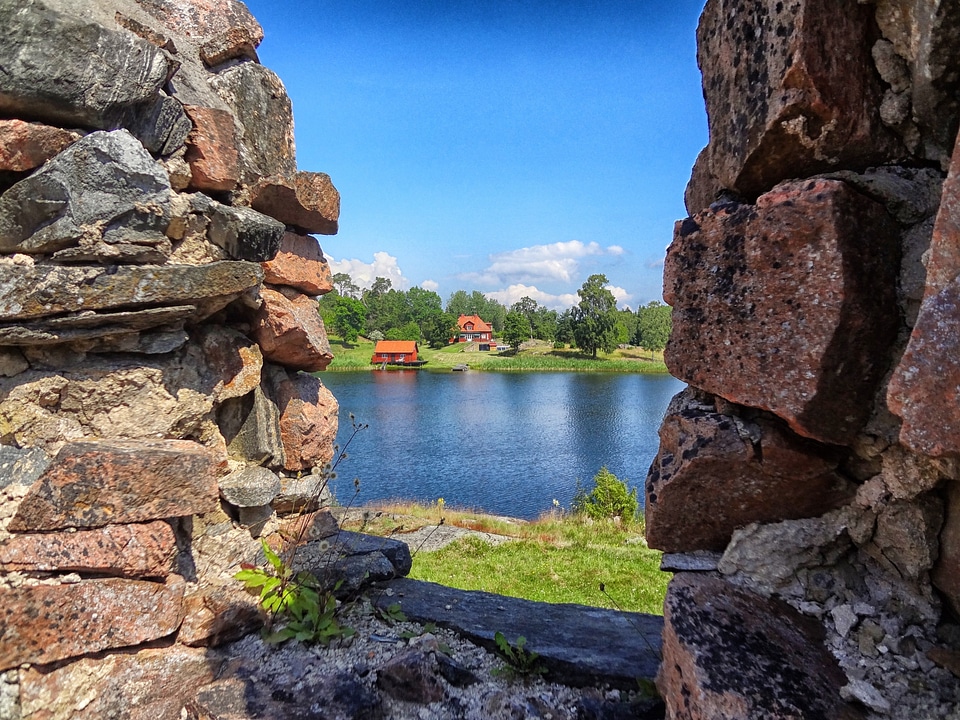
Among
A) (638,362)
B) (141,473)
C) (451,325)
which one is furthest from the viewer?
(451,325)

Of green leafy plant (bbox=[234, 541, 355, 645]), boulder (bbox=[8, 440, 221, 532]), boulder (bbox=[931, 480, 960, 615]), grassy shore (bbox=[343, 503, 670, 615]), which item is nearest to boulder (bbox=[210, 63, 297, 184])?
boulder (bbox=[8, 440, 221, 532])

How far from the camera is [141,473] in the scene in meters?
3.31

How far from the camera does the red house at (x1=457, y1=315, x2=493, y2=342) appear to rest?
338 ft

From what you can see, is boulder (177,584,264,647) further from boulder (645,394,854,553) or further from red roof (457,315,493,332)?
red roof (457,315,493,332)

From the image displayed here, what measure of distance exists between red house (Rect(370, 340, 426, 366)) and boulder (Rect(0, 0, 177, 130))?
6833 centimetres

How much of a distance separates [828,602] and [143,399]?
3913 mm

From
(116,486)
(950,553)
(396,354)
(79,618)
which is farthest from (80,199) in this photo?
(396,354)

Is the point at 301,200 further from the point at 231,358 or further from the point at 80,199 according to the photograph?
the point at 80,199

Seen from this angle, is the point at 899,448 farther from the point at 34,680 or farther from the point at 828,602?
the point at 34,680

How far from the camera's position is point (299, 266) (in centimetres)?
526

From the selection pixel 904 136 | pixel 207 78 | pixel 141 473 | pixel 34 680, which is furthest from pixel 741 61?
pixel 34 680

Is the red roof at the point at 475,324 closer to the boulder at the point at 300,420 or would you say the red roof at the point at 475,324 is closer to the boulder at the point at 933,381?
the boulder at the point at 300,420

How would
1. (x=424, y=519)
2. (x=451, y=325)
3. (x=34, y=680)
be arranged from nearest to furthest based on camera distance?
(x=34, y=680)
(x=424, y=519)
(x=451, y=325)

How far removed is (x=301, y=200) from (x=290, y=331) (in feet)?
3.71
